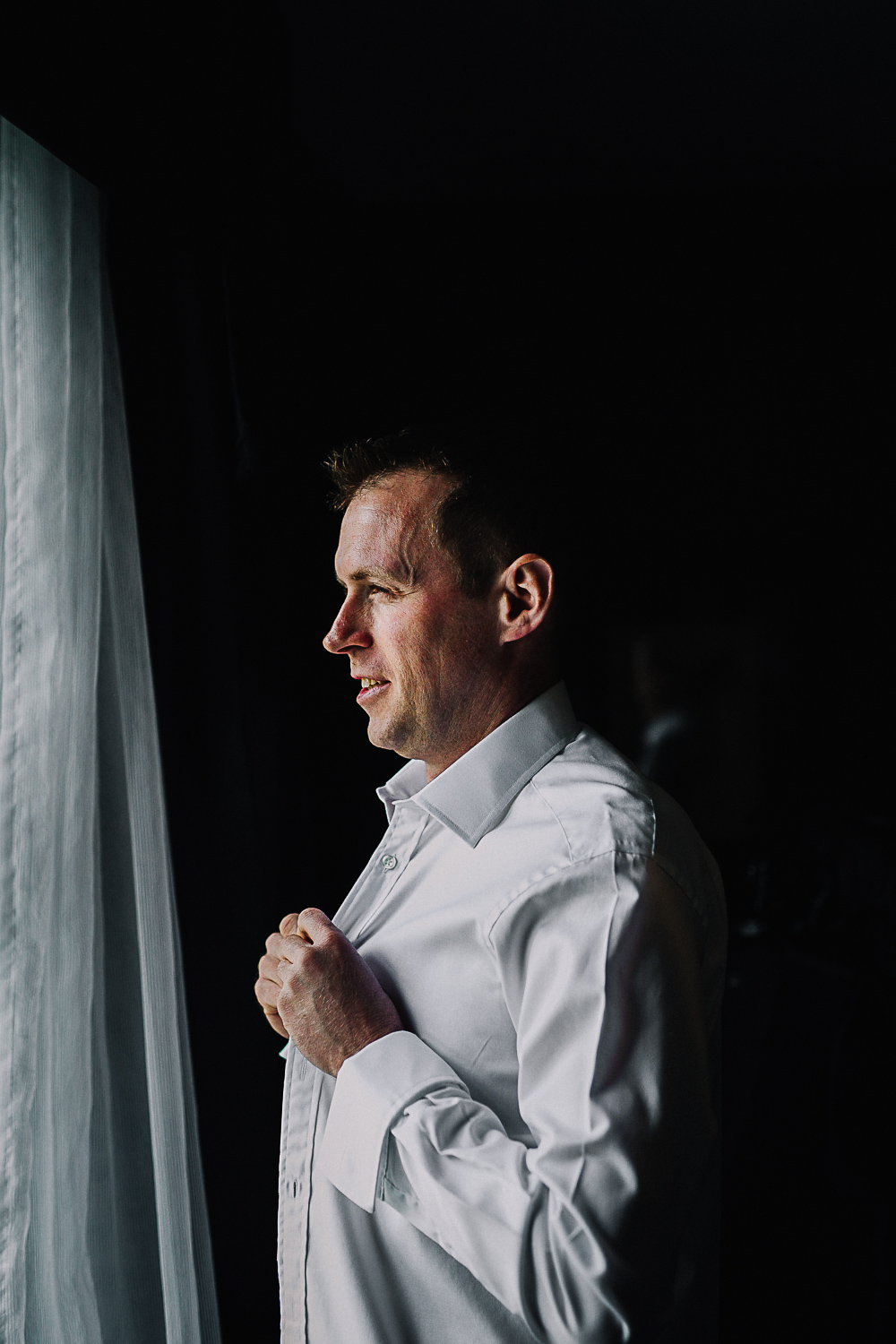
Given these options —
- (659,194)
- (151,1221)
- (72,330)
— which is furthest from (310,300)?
(151,1221)

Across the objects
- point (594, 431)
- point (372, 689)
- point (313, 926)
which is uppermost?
point (594, 431)

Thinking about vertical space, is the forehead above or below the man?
above

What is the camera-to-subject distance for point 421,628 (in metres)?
1.00

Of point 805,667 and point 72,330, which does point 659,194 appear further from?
point 72,330

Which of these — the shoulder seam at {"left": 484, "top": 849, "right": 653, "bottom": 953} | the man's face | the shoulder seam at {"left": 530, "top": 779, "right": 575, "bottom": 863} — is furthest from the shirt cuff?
the man's face

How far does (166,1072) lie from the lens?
4.25ft

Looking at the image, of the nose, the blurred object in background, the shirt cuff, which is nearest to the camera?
the shirt cuff

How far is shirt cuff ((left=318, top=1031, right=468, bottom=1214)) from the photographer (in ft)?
2.62

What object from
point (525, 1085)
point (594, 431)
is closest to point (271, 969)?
point (525, 1085)

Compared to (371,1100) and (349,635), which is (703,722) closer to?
(349,635)

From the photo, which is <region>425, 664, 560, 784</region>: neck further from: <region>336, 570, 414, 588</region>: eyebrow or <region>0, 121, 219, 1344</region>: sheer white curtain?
<region>0, 121, 219, 1344</region>: sheer white curtain

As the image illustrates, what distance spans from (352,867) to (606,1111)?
1614mm

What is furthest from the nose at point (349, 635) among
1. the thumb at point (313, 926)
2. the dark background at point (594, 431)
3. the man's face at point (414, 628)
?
the dark background at point (594, 431)

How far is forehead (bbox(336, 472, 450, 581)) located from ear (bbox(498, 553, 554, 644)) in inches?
3.3
